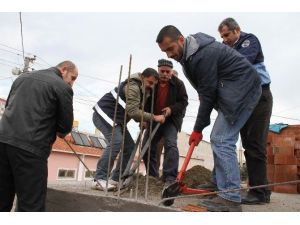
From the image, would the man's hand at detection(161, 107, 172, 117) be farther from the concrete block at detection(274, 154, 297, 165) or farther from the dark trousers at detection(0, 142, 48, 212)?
the concrete block at detection(274, 154, 297, 165)

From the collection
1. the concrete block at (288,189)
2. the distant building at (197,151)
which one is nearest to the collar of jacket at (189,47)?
the concrete block at (288,189)

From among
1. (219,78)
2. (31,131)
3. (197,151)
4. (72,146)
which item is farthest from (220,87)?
(197,151)

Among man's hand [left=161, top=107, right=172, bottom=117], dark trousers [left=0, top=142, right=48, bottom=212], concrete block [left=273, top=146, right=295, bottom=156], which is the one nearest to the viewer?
dark trousers [left=0, top=142, right=48, bottom=212]

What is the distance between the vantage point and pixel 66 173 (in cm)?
2014

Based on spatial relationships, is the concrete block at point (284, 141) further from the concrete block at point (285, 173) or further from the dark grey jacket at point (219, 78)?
the dark grey jacket at point (219, 78)

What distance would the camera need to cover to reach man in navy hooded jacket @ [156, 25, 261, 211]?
262cm

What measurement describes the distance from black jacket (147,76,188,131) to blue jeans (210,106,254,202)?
1.16 meters

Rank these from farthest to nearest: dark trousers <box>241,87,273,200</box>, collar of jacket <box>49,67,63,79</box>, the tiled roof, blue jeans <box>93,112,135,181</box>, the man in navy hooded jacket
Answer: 1. the tiled roof
2. blue jeans <box>93,112,135,181</box>
3. dark trousers <box>241,87,273,200</box>
4. collar of jacket <box>49,67,63,79</box>
5. the man in navy hooded jacket

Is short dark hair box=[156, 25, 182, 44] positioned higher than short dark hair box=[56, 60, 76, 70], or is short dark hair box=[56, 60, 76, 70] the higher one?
short dark hair box=[156, 25, 182, 44]

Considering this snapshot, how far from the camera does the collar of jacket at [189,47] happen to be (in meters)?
2.73

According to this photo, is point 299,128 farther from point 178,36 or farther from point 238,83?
point 178,36

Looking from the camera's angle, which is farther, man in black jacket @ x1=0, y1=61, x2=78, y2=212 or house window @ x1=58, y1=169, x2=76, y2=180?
house window @ x1=58, y1=169, x2=76, y2=180

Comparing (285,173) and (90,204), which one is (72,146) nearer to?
(285,173)

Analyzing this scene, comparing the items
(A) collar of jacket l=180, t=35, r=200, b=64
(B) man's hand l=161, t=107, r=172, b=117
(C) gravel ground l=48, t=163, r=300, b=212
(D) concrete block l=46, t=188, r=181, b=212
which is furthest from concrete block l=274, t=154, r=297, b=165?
(D) concrete block l=46, t=188, r=181, b=212
